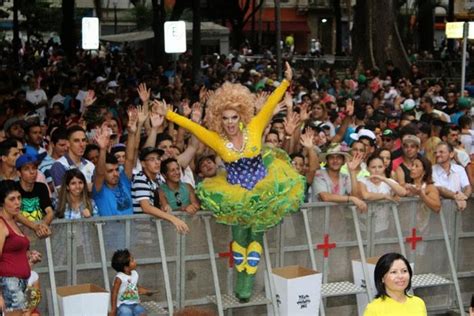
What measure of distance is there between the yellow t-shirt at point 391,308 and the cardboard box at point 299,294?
268 cm

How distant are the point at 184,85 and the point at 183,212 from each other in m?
13.8

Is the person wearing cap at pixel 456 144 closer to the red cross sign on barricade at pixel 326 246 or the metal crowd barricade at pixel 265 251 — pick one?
the metal crowd barricade at pixel 265 251

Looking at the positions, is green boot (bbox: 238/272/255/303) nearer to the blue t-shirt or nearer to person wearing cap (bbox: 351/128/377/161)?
the blue t-shirt

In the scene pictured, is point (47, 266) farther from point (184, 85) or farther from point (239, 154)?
point (184, 85)

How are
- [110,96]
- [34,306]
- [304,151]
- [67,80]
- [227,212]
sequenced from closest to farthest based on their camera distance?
[34,306]
[227,212]
[304,151]
[110,96]
[67,80]

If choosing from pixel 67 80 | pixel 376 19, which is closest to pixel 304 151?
pixel 67 80

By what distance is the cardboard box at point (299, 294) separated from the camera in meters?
9.91

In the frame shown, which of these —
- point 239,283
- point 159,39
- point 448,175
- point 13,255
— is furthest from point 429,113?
point 159,39

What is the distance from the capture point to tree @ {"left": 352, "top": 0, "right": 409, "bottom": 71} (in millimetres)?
30109

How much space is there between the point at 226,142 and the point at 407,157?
2605 mm

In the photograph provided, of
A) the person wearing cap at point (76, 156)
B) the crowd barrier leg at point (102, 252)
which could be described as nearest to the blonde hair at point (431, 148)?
the person wearing cap at point (76, 156)

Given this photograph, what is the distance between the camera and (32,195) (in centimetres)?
934

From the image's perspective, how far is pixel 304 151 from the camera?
11758mm

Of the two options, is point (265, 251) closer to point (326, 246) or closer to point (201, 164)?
point (326, 246)
